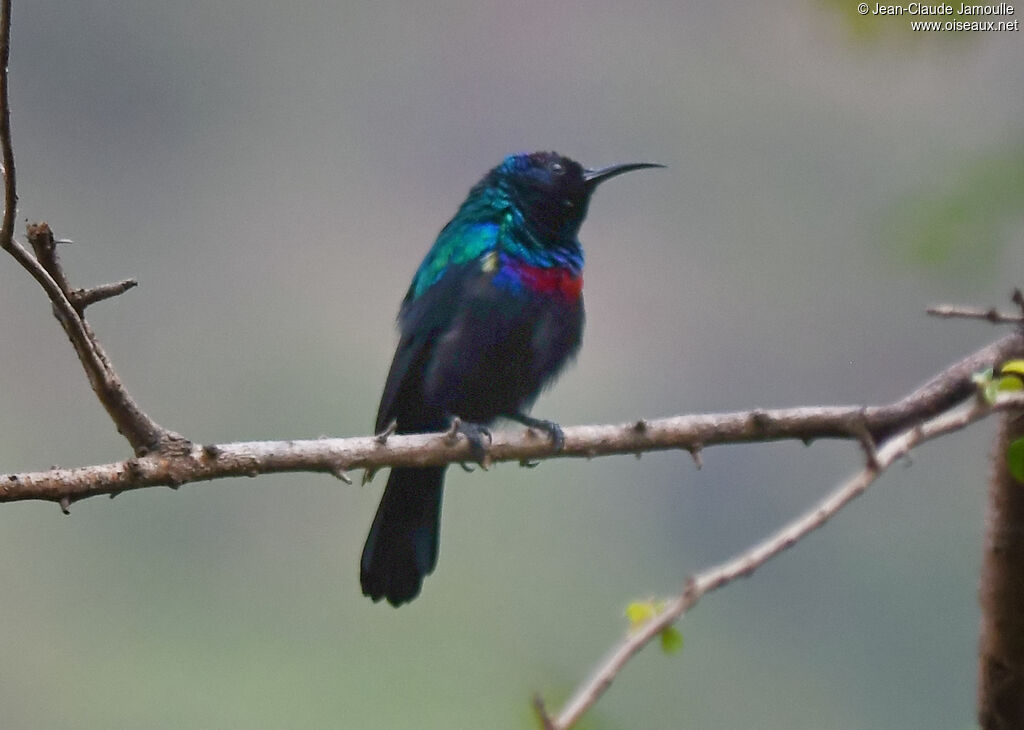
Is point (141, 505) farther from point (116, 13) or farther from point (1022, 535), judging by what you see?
point (1022, 535)

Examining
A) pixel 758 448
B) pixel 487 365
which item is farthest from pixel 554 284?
pixel 758 448

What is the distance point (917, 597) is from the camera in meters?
3.21

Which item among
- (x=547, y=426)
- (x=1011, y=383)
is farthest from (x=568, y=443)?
(x=1011, y=383)

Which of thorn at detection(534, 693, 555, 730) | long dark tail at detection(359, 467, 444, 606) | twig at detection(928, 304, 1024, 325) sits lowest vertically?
long dark tail at detection(359, 467, 444, 606)

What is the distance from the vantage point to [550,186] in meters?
2.55

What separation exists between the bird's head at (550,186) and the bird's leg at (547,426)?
1.37ft

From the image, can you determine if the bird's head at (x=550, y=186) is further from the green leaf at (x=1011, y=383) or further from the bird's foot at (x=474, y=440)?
the green leaf at (x=1011, y=383)

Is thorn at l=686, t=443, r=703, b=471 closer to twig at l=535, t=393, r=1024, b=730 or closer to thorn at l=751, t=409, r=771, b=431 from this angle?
thorn at l=751, t=409, r=771, b=431

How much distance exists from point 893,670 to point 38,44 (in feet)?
10.2

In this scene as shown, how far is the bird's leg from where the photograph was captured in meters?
1.80

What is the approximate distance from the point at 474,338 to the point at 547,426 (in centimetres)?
26

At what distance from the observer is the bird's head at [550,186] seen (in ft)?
8.23

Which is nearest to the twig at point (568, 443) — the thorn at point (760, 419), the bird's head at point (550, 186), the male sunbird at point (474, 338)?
the thorn at point (760, 419)

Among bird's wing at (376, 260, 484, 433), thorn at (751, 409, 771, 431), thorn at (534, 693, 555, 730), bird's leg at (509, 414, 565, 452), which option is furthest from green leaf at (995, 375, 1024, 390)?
bird's wing at (376, 260, 484, 433)
